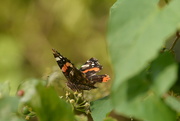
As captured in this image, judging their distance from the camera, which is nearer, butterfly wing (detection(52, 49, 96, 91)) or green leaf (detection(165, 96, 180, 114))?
green leaf (detection(165, 96, 180, 114))

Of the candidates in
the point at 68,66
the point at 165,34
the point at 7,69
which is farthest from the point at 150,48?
the point at 7,69

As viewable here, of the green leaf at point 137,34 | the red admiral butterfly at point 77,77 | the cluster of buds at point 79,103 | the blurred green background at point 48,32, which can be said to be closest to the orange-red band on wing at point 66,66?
the red admiral butterfly at point 77,77

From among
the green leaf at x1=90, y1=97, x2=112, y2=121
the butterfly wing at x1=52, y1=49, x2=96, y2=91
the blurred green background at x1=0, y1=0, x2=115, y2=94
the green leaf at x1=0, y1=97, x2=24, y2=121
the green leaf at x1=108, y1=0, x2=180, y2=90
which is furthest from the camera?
the blurred green background at x1=0, y1=0, x2=115, y2=94

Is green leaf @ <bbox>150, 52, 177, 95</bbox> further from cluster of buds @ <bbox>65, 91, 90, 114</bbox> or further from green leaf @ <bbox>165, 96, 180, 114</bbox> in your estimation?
cluster of buds @ <bbox>65, 91, 90, 114</bbox>

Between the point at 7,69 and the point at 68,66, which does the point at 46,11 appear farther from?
the point at 68,66

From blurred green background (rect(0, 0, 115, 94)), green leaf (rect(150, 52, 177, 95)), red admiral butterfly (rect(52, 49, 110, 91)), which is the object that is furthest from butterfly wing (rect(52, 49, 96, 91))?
blurred green background (rect(0, 0, 115, 94))

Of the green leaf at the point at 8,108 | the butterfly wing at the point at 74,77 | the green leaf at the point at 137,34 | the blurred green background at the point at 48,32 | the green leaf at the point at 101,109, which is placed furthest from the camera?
the blurred green background at the point at 48,32

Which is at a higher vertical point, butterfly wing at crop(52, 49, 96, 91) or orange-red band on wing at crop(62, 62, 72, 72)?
orange-red band on wing at crop(62, 62, 72, 72)

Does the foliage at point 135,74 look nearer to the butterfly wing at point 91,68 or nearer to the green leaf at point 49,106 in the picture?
the green leaf at point 49,106
